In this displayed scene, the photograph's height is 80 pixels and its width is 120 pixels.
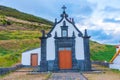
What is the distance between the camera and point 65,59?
39.9 m

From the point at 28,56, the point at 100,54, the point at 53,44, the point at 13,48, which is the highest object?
the point at 13,48

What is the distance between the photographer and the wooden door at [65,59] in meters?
39.8

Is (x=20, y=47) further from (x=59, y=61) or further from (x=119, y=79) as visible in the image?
(x=119, y=79)

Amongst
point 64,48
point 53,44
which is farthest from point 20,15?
point 64,48

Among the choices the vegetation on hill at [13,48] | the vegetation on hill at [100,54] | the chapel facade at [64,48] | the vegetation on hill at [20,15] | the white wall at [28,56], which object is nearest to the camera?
the chapel facade at [64,48]

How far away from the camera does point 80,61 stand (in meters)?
39.8

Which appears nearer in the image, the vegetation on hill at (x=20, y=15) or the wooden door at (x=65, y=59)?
the wooden door at (x=65, y=59)

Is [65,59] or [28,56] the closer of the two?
[65,59]

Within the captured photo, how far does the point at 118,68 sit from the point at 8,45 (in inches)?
1308

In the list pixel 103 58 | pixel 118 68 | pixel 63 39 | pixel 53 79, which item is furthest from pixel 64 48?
pixel 103 58

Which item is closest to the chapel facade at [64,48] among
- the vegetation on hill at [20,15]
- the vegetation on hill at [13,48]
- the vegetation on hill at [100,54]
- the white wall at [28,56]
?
the vegetation on hill at [13,48]

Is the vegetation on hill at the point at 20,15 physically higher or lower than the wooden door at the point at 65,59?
higher

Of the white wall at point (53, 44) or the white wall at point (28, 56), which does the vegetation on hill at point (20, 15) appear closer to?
the white wall at point (28, 56)

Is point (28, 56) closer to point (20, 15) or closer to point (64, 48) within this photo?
point (64, 48)
